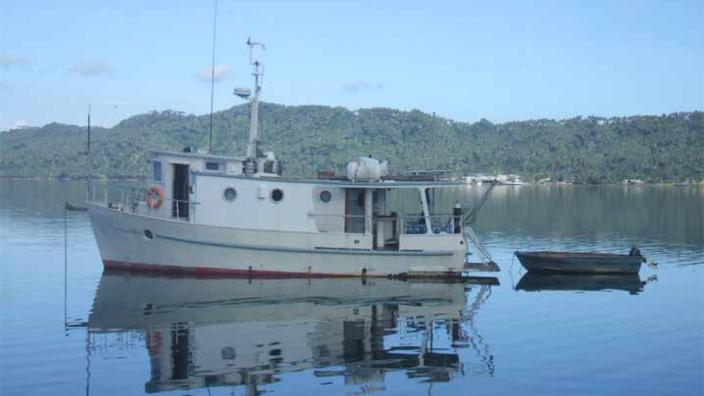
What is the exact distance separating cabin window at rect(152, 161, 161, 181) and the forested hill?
9152 centimetres

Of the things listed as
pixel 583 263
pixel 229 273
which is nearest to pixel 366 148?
pixel 583 263

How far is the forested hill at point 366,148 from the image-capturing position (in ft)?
462

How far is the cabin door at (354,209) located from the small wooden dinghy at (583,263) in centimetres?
681

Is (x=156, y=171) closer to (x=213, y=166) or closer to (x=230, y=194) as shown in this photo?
(x=213, y=166)

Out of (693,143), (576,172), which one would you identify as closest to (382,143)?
(576,172)

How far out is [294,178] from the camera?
25.7m

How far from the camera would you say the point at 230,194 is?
25562 millimetres

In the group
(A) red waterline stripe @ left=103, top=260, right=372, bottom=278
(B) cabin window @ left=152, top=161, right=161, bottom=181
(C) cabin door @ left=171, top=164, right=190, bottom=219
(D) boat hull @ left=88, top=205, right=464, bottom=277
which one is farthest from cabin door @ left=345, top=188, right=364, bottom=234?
(B) cabin window @ left=152, top=161, right=161, bottom=181

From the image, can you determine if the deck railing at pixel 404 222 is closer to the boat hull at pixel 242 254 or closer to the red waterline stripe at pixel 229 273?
the boat hull at pixel 242 254

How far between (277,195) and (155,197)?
13.5 ft

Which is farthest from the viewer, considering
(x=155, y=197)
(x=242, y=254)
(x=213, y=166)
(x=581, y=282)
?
(x=581, y=282)

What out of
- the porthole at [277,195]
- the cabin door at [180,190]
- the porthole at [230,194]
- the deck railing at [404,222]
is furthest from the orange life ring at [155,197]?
the deck railing at [404,222]

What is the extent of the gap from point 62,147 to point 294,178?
166991mm

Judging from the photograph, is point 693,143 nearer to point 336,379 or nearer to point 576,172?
point 576,172
